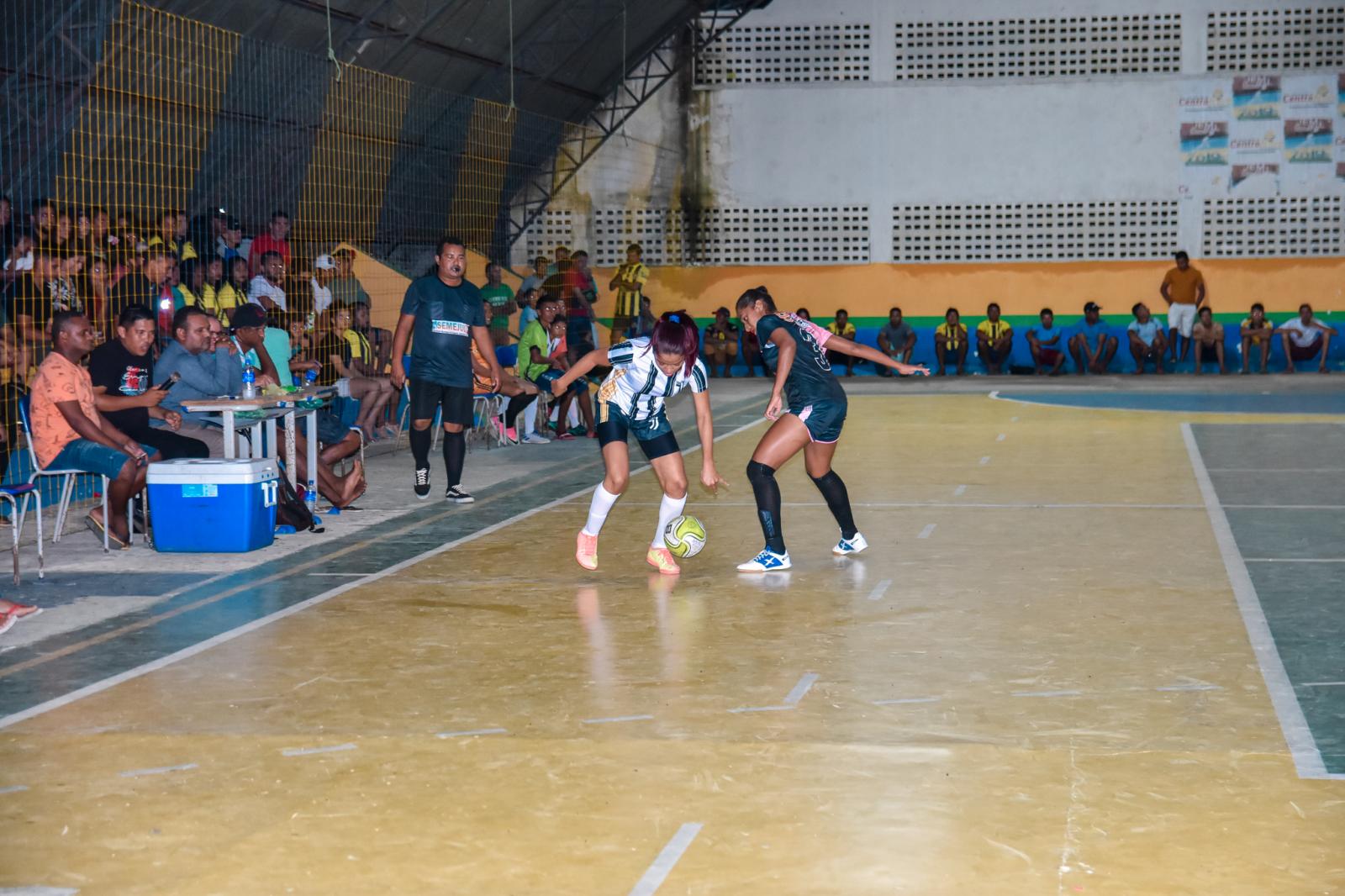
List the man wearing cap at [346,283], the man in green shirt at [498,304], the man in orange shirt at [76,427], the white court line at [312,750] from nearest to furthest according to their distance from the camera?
the white court line at [312,750] < the man in orange shirt at [76,427] < the man wearing cap at [346,283] < the man in green shirt at [498,304]

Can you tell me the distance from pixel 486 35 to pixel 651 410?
14.5 meters

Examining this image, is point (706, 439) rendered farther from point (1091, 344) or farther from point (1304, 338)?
point (1304, 338)

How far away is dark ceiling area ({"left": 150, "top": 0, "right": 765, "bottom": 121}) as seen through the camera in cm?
1827

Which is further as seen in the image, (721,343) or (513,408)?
(721,343)

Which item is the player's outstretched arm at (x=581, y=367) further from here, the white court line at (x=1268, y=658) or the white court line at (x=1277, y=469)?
the white court line at (x=1277, y=469)

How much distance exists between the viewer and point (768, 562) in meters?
9.33

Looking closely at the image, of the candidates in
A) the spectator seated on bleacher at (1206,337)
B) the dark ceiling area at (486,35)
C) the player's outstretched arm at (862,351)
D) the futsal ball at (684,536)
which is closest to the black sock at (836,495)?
the player's outstretched arm at (862,351)

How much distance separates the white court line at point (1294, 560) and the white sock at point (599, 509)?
A: 3763mm

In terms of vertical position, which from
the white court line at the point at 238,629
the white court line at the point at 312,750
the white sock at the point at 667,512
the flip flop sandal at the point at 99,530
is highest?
the white sock at the point at 667,512

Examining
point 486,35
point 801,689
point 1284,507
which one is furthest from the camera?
point 486,35

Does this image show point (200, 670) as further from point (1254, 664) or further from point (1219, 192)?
point (1219, 192)

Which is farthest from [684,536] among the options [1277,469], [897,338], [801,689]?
[897,338]

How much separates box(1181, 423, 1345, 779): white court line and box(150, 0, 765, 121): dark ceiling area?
37.5 ft

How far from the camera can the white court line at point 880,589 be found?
854 centimetres
